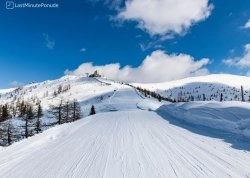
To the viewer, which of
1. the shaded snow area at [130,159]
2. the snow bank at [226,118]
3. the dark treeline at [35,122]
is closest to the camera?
the shaded snow area at [130,159]

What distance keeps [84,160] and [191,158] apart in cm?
326

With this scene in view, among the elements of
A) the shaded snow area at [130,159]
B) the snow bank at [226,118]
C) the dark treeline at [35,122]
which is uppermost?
the snow bank at [226,118]

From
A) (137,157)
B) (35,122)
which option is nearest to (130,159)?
(137,157)

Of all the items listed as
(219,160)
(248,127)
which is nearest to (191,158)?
(219,160)

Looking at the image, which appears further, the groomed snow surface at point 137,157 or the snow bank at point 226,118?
the snow bank at point 226,118

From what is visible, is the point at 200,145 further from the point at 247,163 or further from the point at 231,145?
the point at 247,163

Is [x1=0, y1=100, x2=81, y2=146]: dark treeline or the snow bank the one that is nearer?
the snow bank

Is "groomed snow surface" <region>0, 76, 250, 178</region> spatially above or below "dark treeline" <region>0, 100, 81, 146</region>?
above

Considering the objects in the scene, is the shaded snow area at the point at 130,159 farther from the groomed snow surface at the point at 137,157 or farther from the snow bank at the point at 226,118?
the snow bank at the point at 226,118

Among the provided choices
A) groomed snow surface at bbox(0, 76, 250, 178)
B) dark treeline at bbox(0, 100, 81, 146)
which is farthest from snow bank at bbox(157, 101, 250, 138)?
dark treeline at bbox(0, 100, 81, 146)

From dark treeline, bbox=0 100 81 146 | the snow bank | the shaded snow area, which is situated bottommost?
dark treeline, bbox=0 100 81 146

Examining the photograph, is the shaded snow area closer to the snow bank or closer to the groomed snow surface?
the groomed snow surface

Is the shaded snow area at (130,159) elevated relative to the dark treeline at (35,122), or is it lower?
elevated

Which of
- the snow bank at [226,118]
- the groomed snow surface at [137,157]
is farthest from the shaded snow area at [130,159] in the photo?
the snow bank at [226,118]
